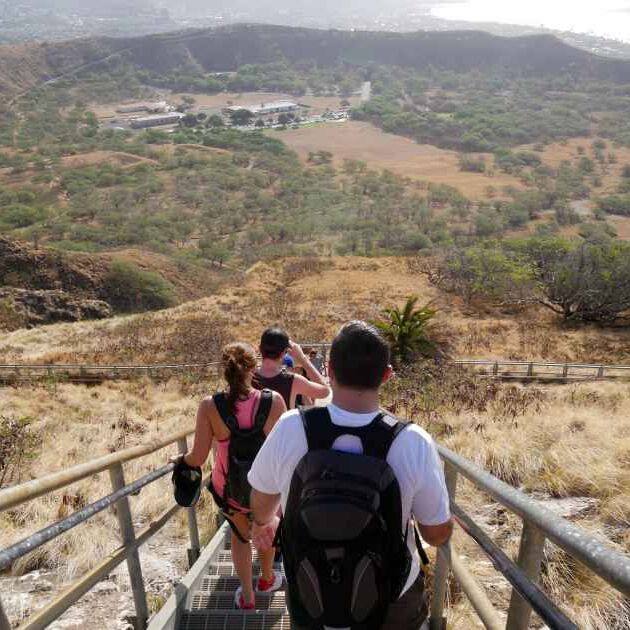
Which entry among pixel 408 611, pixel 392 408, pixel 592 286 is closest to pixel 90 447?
pixel 392 408

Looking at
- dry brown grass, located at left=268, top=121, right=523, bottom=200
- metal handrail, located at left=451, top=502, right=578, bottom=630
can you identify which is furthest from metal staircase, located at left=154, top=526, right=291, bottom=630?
dry brown grass, located at left=268, top=121, right=523, bottom=200

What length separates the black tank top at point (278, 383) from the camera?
369 centimetres

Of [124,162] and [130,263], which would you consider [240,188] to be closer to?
[124,162]

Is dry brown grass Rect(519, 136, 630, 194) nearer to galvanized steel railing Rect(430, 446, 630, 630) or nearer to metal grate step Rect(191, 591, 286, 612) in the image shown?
metal grate step Rect(191, 591, 286, 612)

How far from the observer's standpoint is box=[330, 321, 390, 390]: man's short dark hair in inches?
80.7

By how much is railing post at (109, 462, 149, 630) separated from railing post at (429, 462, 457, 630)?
1542 mm

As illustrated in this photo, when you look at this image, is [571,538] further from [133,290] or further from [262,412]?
[133,290]

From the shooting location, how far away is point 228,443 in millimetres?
3137

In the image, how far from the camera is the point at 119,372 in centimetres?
1525

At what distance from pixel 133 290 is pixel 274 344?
89.5 ft

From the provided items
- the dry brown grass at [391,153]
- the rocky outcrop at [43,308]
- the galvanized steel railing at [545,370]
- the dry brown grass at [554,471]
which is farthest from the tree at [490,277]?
the dry brown grass at [391,153]

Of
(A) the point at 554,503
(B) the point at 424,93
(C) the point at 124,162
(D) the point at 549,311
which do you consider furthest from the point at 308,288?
(B) the point at 424,93

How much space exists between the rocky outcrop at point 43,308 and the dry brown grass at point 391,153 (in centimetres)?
4795

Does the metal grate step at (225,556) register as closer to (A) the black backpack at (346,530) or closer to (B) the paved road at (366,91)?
(A) the black backpack at (346,530)
